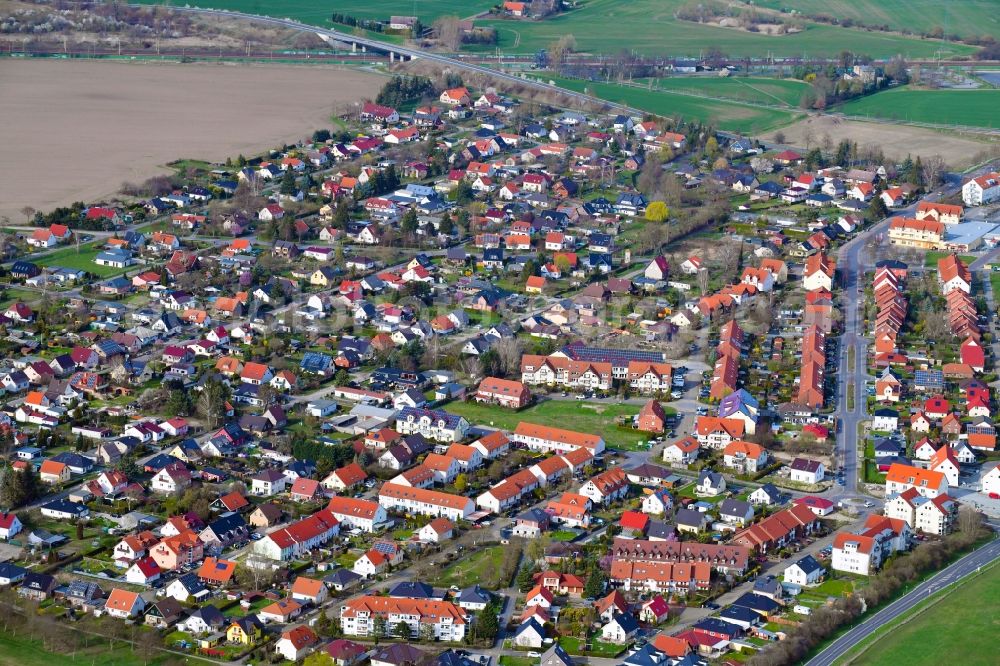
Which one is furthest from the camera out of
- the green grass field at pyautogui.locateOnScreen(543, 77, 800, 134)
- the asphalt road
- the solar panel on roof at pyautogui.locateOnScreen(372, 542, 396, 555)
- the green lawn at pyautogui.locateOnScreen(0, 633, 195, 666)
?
the green grass field at pyautogui.locateOnScreen(543, 77, 800, 134)

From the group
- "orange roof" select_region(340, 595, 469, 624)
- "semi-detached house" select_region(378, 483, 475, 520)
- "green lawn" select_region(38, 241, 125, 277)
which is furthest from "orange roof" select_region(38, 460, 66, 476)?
"green lawn" select_region(38, 241, 125, 277)

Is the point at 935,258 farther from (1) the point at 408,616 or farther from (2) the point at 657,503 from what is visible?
(1) the point at 408,616

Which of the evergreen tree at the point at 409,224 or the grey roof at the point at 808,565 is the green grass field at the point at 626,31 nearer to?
the evergreen tree at the point at 409,224

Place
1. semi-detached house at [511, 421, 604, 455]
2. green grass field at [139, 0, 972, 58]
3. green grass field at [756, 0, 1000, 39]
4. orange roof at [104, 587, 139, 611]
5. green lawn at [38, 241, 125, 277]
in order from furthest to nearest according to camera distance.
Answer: green grass field at [756, 0, 1000, 39] < green grass field at [139, 0, 972, 58] < green lawn at [38, 241, 125, 277] < semi-detached house at [511, 421, 604, 455] < orange roof at [104, 587, 139, 611]

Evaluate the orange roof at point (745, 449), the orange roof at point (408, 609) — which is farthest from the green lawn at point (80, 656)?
the orange roof at point (745, 449)

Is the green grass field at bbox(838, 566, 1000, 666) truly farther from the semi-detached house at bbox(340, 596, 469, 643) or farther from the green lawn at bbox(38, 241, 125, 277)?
the green lawn at bbox(38, 241, 125, 277)

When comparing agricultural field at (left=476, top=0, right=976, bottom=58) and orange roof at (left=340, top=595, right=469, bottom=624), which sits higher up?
agricultural field at (left=476, top=0, right=976, bottom=58)

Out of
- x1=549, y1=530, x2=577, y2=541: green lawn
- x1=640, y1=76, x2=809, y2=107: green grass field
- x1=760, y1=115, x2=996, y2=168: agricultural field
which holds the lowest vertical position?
x1=549, y1=530, x2=577, y2=541: green lawn
